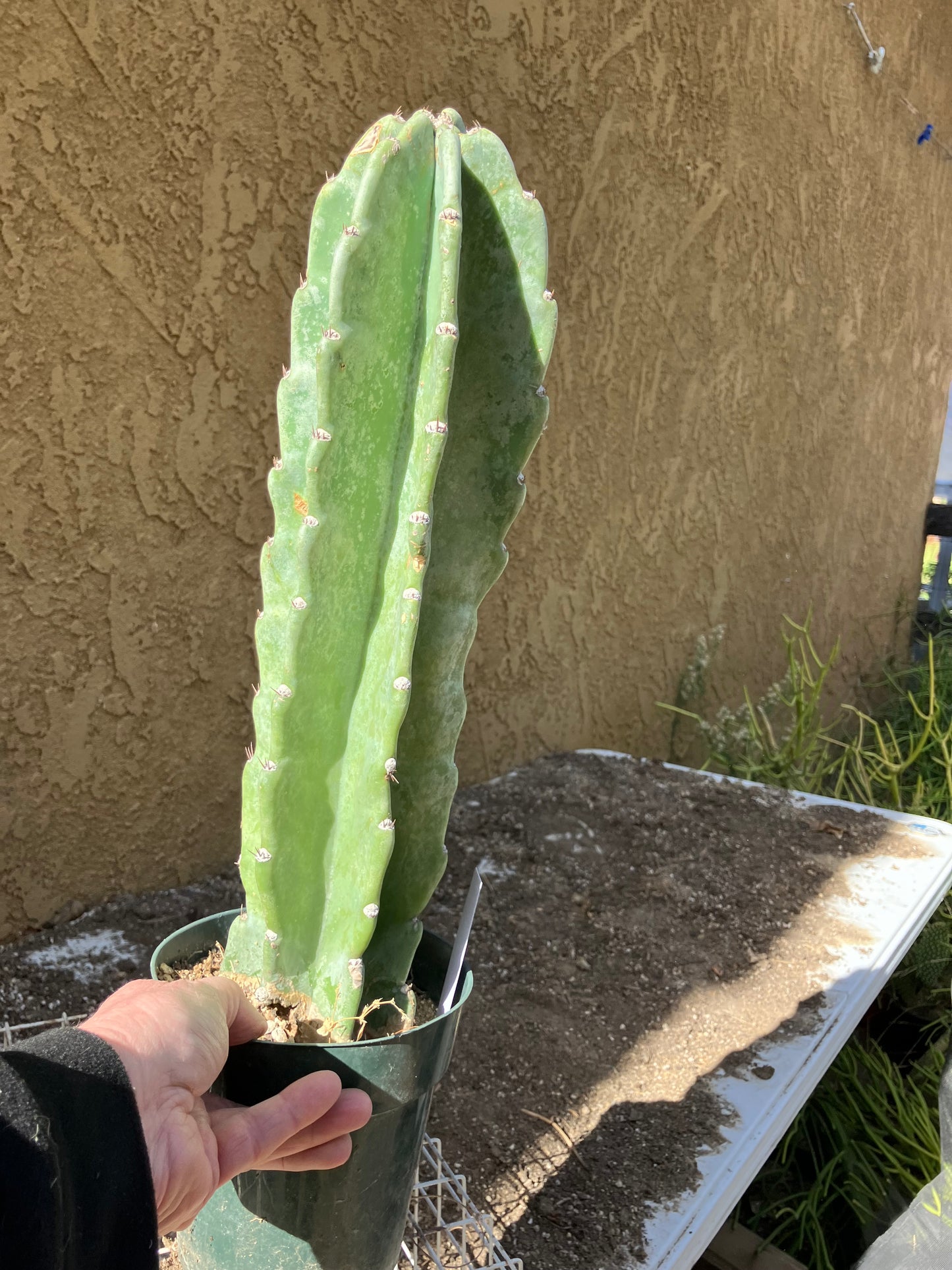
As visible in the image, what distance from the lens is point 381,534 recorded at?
88 cm

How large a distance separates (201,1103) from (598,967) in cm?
119

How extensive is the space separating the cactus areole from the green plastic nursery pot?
73 mm

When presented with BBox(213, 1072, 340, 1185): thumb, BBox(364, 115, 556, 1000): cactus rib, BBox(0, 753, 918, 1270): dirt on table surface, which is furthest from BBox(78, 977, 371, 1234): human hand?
BBox(0, 753, 918, 1270): dirt on table surface

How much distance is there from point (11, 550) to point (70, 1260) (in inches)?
49.9

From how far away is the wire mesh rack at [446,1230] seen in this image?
3.40ft

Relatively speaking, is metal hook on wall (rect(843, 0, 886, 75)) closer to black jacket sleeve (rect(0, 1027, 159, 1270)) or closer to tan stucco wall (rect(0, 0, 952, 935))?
tan stucco wall (rect(0, 0, 952, 935))

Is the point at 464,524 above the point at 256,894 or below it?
above

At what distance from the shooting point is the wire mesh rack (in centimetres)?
104

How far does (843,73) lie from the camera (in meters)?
3.99

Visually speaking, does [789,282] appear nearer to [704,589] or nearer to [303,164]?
[704,589]

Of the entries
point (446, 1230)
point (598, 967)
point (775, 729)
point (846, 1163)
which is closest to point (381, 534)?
point (446, 1230)

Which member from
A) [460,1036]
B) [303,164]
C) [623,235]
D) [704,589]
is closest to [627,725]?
[704,589]

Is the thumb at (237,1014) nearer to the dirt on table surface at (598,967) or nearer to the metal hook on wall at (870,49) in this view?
the dirt on table surface at (598,967)

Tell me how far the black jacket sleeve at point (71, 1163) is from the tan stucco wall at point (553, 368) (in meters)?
1.16
